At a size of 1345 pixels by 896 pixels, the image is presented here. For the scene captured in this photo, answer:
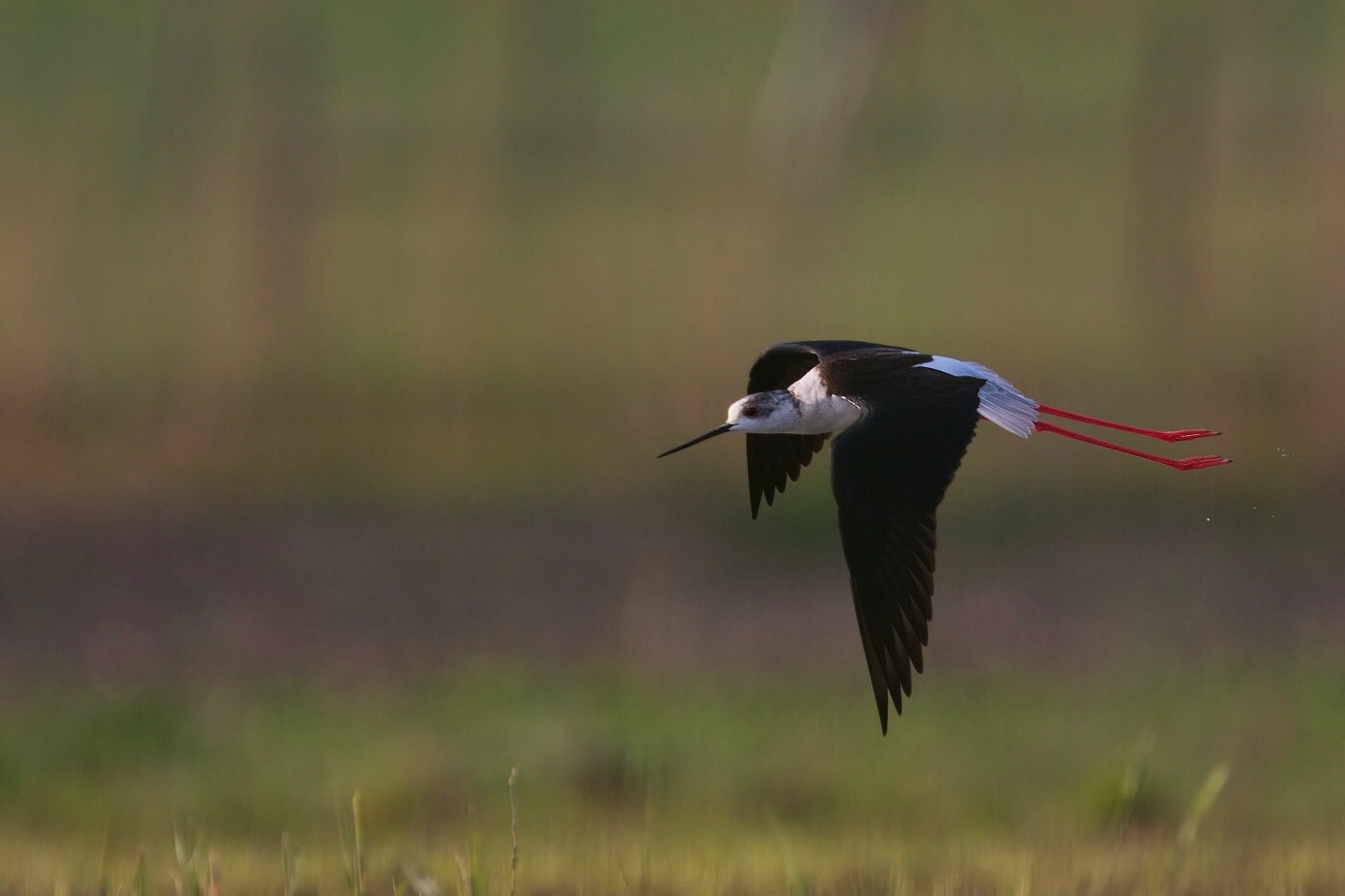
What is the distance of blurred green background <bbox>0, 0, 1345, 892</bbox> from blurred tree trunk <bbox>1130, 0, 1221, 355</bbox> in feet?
0.14

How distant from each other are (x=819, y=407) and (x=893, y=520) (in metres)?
0.53

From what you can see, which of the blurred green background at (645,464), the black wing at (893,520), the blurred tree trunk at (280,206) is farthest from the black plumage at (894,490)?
the blurred tree trunk at (280,206)

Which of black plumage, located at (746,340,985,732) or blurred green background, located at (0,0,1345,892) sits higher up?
black plumage, located at (746,340,985,732)

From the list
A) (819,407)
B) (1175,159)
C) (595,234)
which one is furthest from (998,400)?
(595,234)

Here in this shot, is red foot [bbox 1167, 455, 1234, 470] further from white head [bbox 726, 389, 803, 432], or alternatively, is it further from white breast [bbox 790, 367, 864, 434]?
white head [bbox 726, 389, 803, 432]

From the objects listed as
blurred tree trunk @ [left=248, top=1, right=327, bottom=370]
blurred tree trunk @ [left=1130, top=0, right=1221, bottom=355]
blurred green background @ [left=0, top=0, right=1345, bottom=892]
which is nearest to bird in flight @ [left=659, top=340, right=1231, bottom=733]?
blurred green background @ [left=0, top=0, right=1345, bottom=892]

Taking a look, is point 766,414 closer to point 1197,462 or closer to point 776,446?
point 776,446

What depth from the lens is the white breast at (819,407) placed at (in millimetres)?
4254

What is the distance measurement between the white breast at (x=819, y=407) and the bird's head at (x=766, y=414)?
0.02 m

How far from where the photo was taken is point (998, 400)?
14.0 feet

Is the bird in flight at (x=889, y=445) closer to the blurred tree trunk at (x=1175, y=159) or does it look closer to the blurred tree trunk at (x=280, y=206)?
the blurred tree trunk at (x=280, y=206)

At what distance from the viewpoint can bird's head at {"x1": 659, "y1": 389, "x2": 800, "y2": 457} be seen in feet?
14.2

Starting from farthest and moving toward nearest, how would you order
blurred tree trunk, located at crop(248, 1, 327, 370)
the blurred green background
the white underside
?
blurred tree trunk, located at crop(248, 1, 327, 370), the blurred green background, the white underside

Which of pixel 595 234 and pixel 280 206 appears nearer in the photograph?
pixel 280 206
